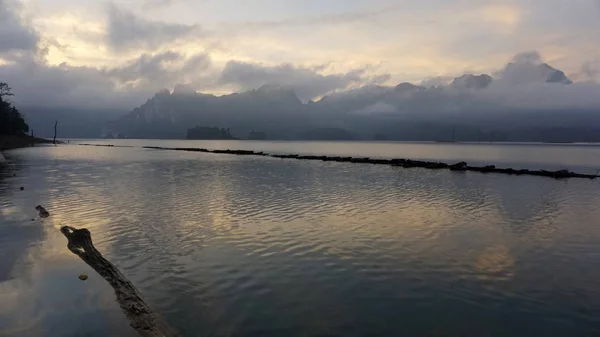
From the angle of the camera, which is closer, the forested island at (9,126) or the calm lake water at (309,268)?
the calm lake water at (309,268)

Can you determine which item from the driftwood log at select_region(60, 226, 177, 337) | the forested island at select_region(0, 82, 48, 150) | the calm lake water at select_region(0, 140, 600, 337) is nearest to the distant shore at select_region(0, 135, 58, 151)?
the forested island at select_region(0, 82, 48, 150)

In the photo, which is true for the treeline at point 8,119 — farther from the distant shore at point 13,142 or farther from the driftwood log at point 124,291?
the driftwood log at point 124,291

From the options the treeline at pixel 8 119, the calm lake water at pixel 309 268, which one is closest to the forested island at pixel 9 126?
the treeline at pixel 8 119

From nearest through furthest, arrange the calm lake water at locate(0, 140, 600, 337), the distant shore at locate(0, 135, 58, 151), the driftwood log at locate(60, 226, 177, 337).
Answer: the driftwood log at locate(60, 226, 177, 337) → the calm lake water at locate(0, 140, 600, 337) → the distant shore at locate(0, 135, 58, 151)

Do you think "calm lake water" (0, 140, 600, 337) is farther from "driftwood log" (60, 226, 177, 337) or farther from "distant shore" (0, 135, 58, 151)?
"distant shore" (0, 135, 58, 151)

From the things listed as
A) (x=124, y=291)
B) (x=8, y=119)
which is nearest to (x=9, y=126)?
(x=8, y=119)

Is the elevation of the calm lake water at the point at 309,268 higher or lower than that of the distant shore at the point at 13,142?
lower

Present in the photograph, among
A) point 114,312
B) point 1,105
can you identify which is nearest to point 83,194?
point 114,312

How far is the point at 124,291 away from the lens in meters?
15.0

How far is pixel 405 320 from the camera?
13.8m

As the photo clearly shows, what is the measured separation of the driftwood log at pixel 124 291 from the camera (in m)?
12.5

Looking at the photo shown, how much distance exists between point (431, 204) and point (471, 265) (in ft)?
67.2

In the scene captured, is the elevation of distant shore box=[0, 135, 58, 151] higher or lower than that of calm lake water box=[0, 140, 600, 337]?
higher

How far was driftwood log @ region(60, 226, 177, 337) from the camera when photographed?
12474 mm
